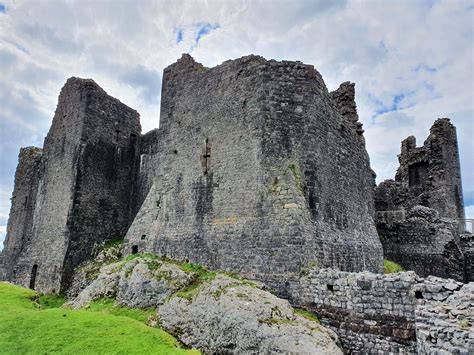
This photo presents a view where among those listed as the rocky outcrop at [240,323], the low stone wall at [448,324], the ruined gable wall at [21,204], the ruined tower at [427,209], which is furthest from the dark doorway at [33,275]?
the ruined tower at [427,209]

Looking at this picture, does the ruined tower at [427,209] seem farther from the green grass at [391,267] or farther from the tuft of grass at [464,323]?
the tuft of grass at [464,323]

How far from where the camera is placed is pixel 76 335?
8898mm

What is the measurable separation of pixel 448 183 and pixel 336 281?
23.3 meters

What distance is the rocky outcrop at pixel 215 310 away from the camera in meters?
9.38

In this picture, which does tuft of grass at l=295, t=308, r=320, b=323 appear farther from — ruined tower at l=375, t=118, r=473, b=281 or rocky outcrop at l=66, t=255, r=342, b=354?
ruined tower at l=375, t=118, r=473, b=281

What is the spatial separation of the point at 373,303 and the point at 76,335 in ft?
25.3

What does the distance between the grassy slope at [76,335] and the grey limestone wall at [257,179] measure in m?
4.47

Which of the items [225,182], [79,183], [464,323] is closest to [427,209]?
[225,182]

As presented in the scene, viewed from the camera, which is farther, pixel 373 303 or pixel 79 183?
pixel 79 183

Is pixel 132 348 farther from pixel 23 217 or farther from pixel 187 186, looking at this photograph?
pixel 23 217

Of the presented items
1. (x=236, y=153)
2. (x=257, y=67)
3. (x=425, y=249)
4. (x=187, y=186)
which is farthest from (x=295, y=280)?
(x=425, y=249)

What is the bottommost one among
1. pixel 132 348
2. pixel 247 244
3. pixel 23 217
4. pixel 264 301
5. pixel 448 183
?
pixel 132 348

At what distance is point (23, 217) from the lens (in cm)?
2750

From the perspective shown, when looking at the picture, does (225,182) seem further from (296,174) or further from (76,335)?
(76,335)
